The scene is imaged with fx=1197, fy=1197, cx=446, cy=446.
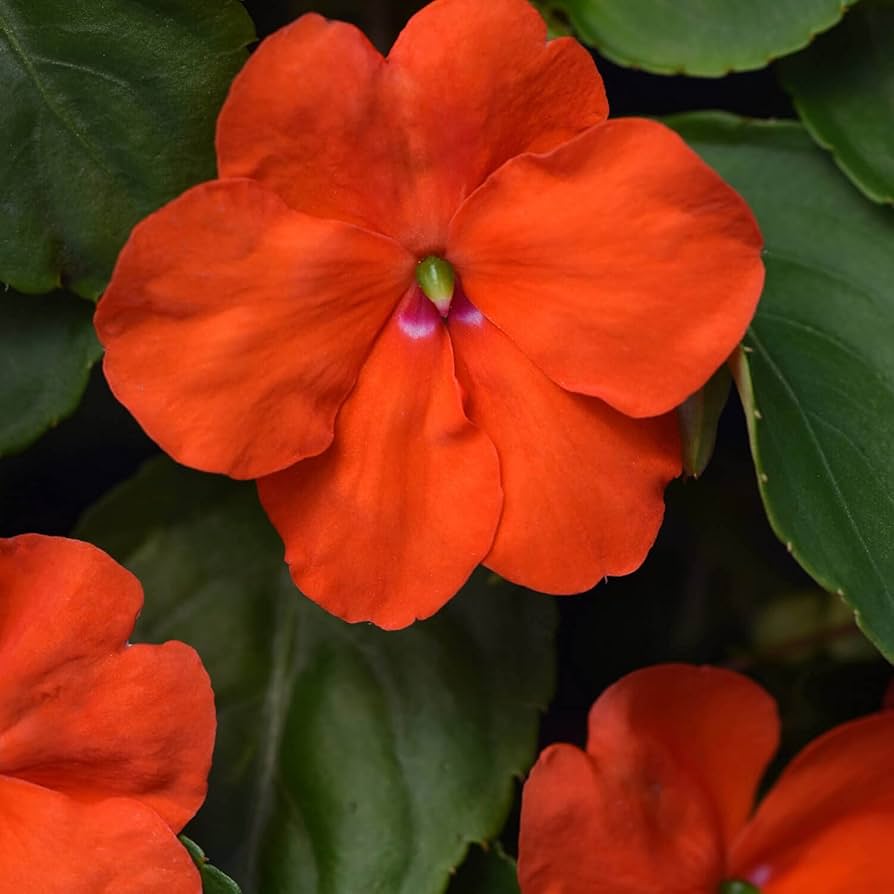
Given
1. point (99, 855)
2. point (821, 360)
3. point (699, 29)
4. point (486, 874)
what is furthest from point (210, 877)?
point (699, 29)

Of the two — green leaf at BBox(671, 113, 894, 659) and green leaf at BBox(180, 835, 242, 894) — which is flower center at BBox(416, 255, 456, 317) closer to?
green leaf at BBox(671, 113, 894, 659)

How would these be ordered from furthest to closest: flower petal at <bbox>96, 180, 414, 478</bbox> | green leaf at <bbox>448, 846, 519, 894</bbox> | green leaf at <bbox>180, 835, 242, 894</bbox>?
green leaf at <bbox>448, 846, 519, 894</bbox> → green leaf at <bbox>180, 835, 242, 894</bbox> → flower petal at <bbox>96, 180, 414, 478</bbox>

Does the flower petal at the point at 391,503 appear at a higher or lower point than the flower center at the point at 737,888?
higher

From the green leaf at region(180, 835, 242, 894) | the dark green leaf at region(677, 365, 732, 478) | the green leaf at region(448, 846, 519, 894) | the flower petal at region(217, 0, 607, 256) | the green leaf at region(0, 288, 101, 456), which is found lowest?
the green leaf at region(448, 846, 519, 894)

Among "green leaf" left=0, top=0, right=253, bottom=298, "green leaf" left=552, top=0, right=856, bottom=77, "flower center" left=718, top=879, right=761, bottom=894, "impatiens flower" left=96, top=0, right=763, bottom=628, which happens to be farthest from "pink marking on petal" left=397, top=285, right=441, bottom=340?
"flower center" left=718, top=879, right=761, bottom=894

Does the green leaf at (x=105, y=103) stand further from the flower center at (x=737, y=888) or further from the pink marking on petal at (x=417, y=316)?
the flower center at (x=737, y=888)

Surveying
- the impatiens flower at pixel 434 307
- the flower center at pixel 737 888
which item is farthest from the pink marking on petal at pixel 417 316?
the flower center at pixel 737 888

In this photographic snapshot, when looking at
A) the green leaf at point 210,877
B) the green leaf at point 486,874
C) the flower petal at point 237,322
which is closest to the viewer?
the flower petal at point 237,322
